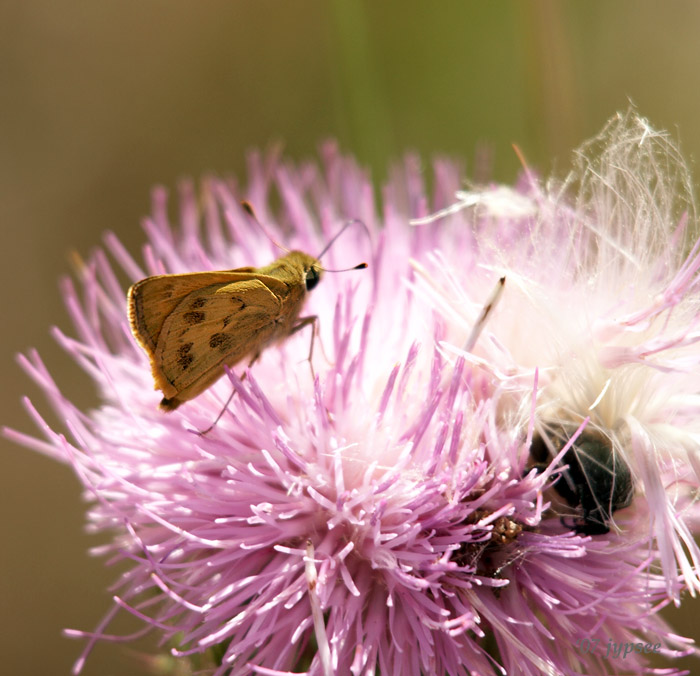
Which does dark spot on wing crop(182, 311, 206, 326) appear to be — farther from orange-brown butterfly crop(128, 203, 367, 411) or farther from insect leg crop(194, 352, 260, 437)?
insect leg crop(194, 352, 260, 437)

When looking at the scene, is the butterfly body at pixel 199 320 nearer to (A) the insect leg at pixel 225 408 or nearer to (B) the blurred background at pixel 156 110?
(A) the insect leg at pixel 225 408

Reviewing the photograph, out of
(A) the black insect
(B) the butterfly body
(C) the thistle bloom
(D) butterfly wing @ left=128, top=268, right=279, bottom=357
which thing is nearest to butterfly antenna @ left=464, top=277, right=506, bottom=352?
(C) the thistle bloom

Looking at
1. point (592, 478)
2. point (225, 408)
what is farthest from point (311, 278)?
point (592, 478)

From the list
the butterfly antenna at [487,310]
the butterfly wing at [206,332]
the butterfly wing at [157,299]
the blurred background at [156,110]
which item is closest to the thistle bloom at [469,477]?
the butterfly antenna at [487,310]

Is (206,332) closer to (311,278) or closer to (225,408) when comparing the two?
(225,408)

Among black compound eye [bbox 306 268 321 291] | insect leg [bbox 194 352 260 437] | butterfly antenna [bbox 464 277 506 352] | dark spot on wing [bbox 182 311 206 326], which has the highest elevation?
dark spot on wing [bbox 182 311 206 326]

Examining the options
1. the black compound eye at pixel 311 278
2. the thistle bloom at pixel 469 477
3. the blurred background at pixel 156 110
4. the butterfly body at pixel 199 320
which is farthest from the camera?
the blurred background at pixel 156 110

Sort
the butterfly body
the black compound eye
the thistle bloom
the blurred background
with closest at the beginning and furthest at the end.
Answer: the thistle bloom → the butterfly body → the black compound eye → the blurred background

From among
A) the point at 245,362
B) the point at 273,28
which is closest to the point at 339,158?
the point at 245,362
